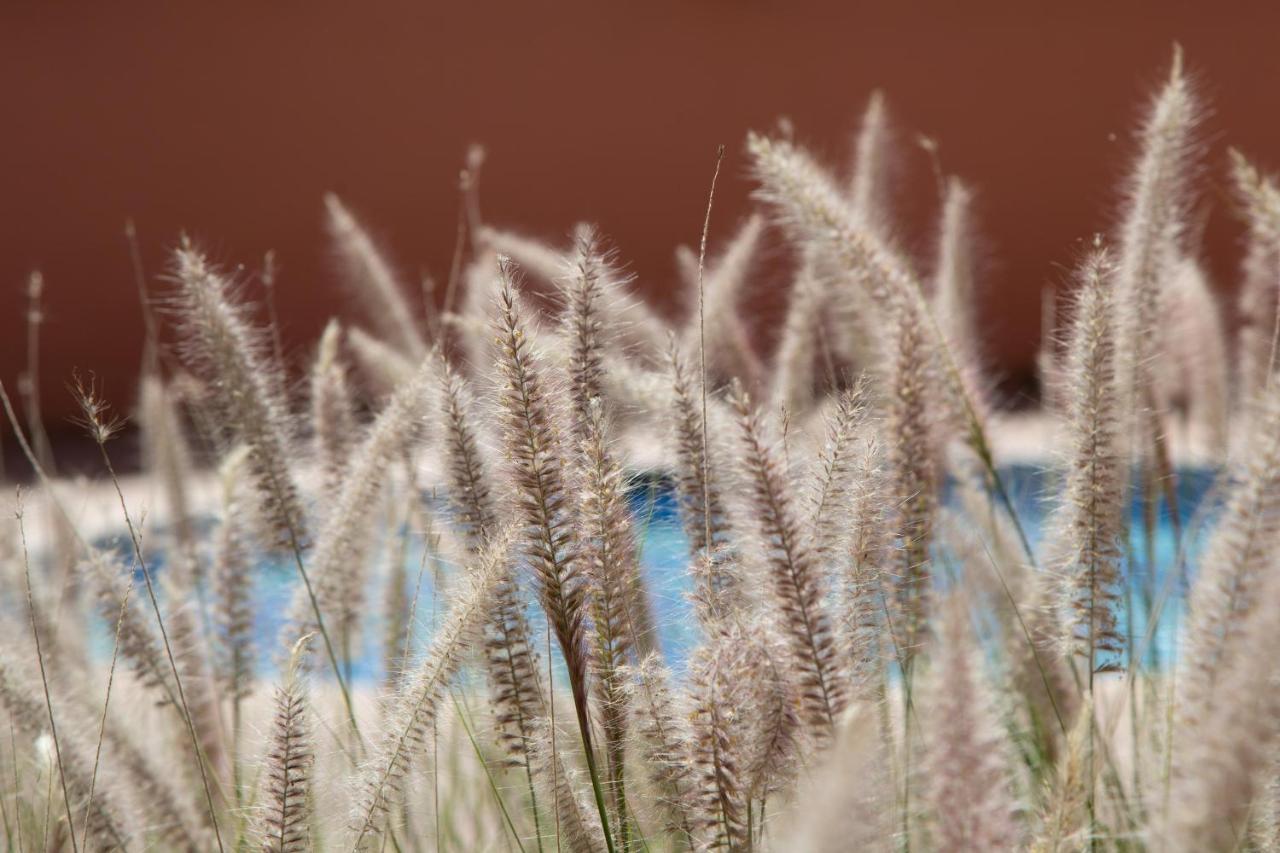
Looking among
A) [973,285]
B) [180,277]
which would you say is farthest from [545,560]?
[973,285]

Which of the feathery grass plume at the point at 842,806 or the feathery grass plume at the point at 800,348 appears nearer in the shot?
the feathery grass plume at the point at 842,806

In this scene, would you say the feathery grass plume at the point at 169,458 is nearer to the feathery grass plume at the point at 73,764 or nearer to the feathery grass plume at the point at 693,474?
the feathery grass plume at the point at 73,764

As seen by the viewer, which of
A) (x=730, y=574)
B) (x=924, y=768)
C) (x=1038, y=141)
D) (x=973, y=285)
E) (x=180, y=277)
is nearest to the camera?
(x=924, y=768)

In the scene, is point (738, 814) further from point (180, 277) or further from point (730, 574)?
point (180, 277)

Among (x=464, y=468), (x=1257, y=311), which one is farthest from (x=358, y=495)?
(x=1257, y=311)

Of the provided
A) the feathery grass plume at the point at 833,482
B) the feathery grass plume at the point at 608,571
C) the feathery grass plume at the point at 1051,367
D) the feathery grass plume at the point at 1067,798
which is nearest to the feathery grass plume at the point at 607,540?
the feathery grass plume at the point at 608,571

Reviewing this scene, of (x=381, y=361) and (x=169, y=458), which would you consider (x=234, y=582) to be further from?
(x=169, y=458)

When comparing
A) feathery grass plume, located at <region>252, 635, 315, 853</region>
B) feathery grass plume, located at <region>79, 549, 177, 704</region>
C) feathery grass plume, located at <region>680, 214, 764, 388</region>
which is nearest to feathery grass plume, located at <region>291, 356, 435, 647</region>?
feathery grass plume, located at <region>79, 549, 177, 704</region>
